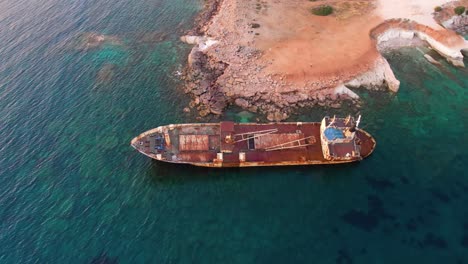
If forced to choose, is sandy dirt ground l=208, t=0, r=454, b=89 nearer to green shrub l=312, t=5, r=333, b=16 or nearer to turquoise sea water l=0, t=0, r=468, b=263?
green shrub l=312, t=5, r=333, b=16

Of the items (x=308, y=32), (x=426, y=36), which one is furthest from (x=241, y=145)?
(x=426, y=36)

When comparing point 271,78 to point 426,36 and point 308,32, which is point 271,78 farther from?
point 426,36

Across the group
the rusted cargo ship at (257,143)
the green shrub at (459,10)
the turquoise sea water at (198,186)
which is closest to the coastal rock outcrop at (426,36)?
the turquoise sea water at (198,186)

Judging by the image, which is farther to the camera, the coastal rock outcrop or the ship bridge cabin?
the coastal rock outcrop

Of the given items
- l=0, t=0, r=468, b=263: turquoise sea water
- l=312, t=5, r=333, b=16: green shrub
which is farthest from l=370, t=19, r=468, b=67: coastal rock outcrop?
l=312, t=5, r=333, b=16: green shrub

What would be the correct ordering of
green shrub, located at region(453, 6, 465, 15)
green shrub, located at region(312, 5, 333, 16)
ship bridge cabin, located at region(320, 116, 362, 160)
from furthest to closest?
green shrub, located at region(312, 5, 333, 16) → green shrub, located at region(453, 6, 465, 15) → ship bridge cabin, located at region(320, 116, 362, 160)

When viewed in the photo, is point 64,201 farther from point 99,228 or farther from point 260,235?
point 260,235
